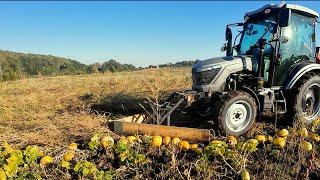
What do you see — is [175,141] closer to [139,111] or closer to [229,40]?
[229,40]

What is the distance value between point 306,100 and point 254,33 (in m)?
1.74

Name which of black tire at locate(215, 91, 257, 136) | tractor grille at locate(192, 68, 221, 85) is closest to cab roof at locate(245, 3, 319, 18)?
tractor grille at locate(192, 68, 221, 85)

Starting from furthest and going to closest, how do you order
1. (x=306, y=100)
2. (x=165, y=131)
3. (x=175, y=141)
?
(x=306, y=100)
(x=165, y=131)
(x=175, y=141)

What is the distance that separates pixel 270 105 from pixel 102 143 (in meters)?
3.48

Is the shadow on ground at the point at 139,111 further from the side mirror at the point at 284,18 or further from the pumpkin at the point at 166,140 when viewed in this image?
the side mirror at the point at 284,18

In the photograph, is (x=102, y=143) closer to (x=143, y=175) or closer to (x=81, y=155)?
(x=81, y=155)

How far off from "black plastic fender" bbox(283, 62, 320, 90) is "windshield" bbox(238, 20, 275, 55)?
0.70 meters

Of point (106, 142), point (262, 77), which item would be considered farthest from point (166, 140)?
point (262, 77)

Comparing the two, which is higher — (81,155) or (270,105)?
(270,105)

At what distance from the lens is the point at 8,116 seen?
9.30 metres

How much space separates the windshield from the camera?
26.3 ft

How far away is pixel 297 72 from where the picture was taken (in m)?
8.00

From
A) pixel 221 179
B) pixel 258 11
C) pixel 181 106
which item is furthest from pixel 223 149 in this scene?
pixel 258 11

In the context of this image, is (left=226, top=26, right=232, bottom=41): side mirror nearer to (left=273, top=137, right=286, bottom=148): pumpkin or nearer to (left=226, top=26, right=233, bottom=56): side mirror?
(left=226, top=26, right=233, bottom=56): side mirror
